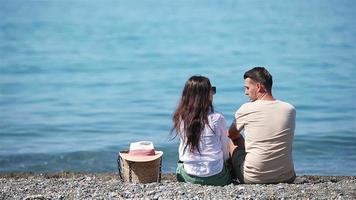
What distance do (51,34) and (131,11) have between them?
20083mm

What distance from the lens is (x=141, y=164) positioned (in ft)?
26.9

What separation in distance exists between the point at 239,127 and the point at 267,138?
0.32m

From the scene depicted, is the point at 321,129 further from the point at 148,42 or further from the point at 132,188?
the point at 148,42

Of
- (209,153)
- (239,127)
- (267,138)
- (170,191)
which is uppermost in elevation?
(239,127)

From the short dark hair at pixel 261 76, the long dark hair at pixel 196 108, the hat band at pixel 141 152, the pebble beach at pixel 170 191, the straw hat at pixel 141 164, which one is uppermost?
the short dark hair at pixel 261 76

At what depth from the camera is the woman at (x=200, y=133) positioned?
8.09 m

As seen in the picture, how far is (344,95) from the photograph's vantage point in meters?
22.2

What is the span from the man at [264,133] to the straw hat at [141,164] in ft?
2.97

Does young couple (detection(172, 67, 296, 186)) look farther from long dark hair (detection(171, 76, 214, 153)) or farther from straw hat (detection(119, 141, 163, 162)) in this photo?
straw hat (detection(119, 141, 163, 162))

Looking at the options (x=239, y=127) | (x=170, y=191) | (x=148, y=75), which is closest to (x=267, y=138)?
(x=239, y=127)

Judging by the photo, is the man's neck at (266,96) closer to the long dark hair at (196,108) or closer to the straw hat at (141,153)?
the long dark hair at (196,108)

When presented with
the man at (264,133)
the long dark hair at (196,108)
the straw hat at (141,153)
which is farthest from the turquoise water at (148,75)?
the long dark hair at (196,108)

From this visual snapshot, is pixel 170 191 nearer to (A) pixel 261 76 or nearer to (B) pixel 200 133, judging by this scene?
(B) pixel 200 133

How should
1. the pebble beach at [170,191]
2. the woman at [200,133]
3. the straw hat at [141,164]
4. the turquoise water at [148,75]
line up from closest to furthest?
the pebble beach at [170,191]
the woman at [200,133]
the straw hat at [141,164]
the turquoise water at [148,75]
